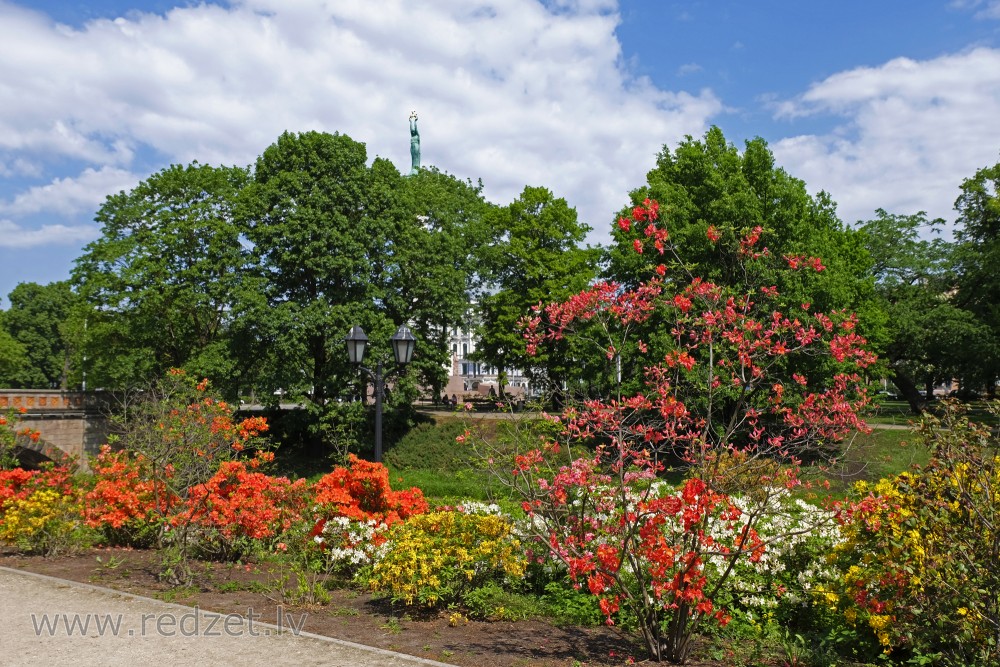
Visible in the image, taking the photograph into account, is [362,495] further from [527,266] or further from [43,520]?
[527,266]

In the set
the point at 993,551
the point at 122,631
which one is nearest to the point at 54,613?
the point at 122,631

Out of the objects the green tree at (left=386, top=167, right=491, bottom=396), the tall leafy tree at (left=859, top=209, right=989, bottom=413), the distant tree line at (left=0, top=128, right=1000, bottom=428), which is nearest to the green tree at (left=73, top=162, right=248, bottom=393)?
the distant tree line at (left=0, top=128, right=1000, bottom=428)

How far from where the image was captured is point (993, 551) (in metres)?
5.19

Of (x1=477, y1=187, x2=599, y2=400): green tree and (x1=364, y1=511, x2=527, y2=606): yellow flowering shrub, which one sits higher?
(x1=477, y1=187, x2=599, y2=400): green tree

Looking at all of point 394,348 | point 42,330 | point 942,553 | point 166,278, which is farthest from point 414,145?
point 942,553

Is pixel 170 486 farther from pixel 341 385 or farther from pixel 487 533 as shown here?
pixel 341 385

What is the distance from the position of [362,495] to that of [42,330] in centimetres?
5893

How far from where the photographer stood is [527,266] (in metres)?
35.0

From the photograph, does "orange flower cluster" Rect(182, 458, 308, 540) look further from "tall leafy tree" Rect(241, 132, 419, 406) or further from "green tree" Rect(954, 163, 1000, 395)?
"green tree" Rect(954, 163, 1000, 395)

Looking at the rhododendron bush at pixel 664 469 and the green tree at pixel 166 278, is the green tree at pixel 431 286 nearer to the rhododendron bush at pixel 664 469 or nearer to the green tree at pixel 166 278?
the green tree at pixel 166 278

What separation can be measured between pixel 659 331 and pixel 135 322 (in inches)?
753

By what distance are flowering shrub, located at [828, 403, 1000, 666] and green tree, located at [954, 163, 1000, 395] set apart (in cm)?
2964

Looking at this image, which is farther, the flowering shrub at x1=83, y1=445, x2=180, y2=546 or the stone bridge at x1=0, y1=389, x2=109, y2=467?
the stone bridge at x1=0, y1=389, x2=109, y2=467

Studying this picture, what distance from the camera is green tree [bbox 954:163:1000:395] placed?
31.3m
